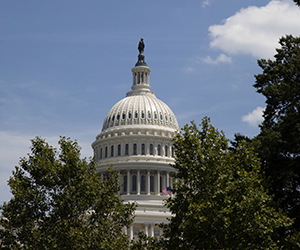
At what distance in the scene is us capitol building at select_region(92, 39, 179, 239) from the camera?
128 m

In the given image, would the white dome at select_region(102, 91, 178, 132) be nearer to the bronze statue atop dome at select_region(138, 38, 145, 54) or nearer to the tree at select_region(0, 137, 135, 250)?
the bronze statue atop dome at select_region(138, 38, 145, 54)

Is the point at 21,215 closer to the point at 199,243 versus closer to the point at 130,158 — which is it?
the point at 199,243

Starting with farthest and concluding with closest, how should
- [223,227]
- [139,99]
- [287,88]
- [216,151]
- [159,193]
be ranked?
[139,99] → [159,193] → [287,88] → [216,151] → [223,227]

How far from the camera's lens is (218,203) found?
3900cm

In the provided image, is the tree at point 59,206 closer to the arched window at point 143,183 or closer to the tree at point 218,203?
the tree at point 218,203

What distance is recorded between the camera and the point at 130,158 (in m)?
130

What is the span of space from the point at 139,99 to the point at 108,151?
15.8m

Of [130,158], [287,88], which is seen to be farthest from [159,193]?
[287,88]

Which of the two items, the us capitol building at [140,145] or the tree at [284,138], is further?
the us capitol building at [140,145]

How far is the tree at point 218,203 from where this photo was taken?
37.8 m

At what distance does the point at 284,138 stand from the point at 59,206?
22.6 m

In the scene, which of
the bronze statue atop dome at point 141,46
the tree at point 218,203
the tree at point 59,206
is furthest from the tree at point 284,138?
the bronze statue atop dome at point 141,46

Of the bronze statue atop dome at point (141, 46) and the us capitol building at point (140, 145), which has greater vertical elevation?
the bronze statue atop dome at point (141, 46)

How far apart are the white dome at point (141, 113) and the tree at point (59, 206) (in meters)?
90.1
